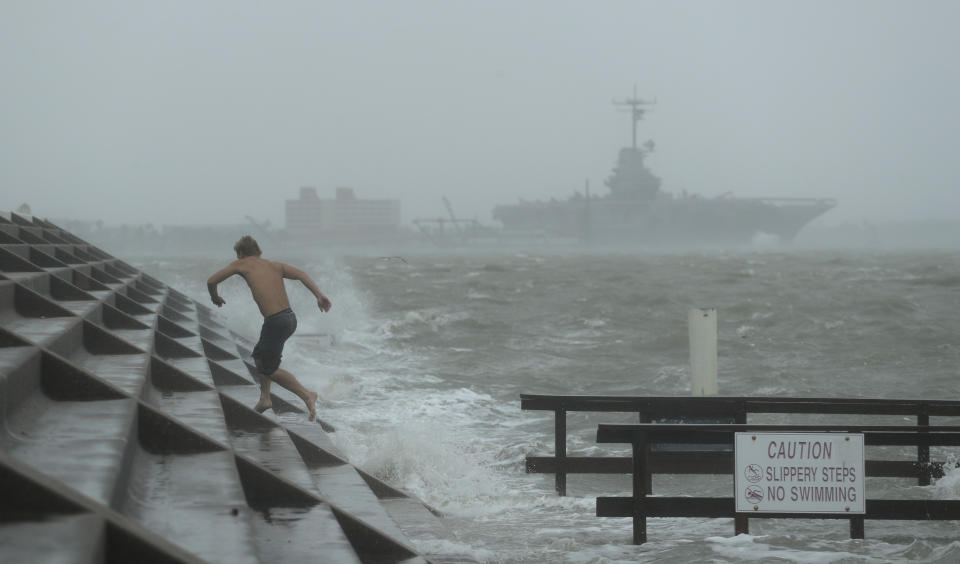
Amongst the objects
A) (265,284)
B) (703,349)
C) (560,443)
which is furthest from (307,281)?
(703,349)

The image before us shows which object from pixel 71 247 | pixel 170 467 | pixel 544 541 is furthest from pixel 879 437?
pixel 71 247

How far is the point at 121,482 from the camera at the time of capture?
416 cm

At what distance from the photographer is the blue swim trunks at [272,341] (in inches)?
328

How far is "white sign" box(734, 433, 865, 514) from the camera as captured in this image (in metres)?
7.02

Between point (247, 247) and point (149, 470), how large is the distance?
369cm

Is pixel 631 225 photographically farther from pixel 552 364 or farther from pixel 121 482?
pixel 121 482

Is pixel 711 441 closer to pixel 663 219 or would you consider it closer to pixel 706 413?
pixel 706 413

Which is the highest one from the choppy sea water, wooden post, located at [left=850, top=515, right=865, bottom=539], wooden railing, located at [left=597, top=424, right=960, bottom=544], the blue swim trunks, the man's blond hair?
the man's blond hair

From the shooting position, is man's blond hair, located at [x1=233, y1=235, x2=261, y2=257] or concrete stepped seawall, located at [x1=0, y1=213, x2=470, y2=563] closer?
concrete stepped seawall, located at [x1=0, y1=213, x2=470, y2=563]

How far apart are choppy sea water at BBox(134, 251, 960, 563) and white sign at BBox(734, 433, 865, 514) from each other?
462 millimetres

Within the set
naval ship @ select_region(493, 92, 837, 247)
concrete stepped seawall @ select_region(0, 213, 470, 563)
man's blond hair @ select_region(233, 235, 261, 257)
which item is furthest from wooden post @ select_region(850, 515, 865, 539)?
naval ship @ select_region(493, 92, 837, 247)

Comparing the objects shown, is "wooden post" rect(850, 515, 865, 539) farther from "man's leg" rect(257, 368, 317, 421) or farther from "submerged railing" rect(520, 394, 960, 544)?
"man's leg" rect(257, 368, 317, 421)

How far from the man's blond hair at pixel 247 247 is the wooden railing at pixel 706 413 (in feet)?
8.77

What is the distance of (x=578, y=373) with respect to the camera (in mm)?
21062
